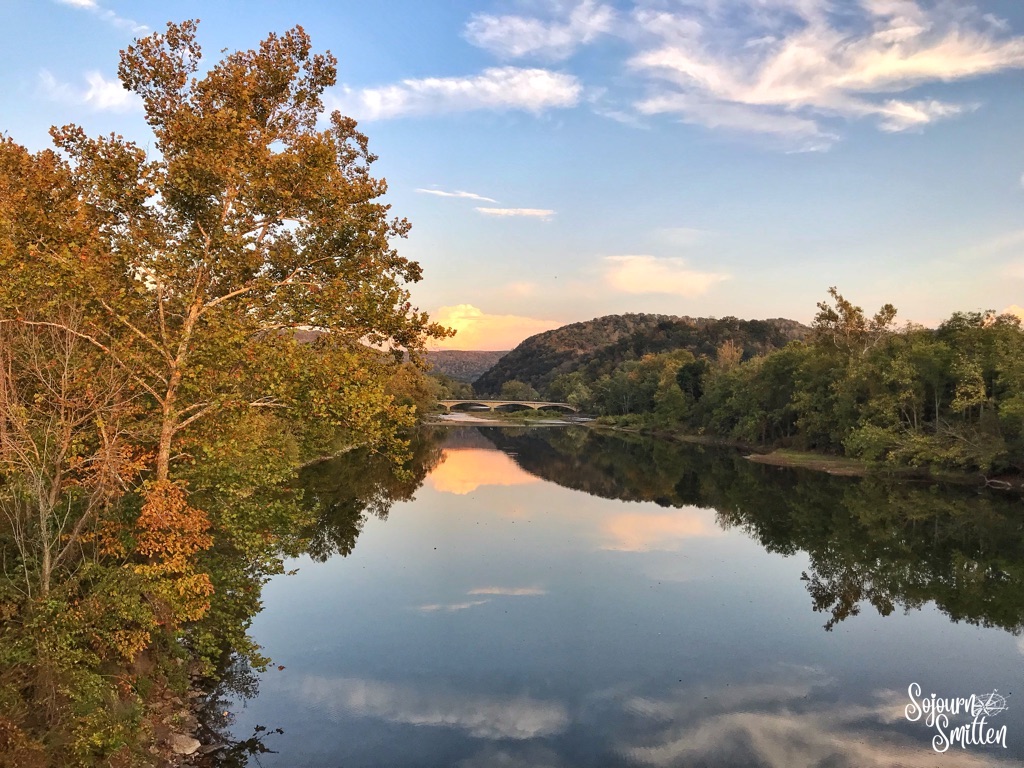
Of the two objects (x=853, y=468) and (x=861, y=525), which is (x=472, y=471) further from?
(x=861, y=525)

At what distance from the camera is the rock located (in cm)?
1472

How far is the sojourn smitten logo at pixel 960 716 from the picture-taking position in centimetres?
1628

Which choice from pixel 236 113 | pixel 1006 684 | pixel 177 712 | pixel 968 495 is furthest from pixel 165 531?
pixel 968 495

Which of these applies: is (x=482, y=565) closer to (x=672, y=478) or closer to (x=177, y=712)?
(x=177, y=712)

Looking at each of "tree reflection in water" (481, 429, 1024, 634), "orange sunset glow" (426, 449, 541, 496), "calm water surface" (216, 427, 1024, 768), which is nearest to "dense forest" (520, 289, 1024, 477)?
"tree reflection in water" (481, 429, 1024, 634)

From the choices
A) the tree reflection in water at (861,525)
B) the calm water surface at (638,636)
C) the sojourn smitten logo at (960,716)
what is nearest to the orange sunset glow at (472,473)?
the tree reflection in water at (861,525)

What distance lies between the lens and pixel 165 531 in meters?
14.2

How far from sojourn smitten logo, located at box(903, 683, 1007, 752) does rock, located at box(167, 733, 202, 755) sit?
17497 mm

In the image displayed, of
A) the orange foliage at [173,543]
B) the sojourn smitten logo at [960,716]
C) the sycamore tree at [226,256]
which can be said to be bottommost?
the sojourn smitten logo at [960,716]

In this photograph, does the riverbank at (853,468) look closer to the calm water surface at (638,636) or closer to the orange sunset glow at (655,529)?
the calm water surface at (638,636)

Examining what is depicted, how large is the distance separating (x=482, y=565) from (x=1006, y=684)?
20924 mm

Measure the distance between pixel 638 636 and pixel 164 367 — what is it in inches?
696

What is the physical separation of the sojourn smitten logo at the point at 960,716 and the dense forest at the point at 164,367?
15.5 metres

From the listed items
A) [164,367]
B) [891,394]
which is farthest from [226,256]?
[891,394]
